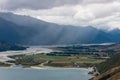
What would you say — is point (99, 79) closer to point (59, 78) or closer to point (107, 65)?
point (59, 78)

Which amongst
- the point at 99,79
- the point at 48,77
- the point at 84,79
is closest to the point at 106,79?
the point at 99,79

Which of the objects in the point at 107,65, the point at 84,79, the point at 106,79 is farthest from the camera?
the point at 107,65

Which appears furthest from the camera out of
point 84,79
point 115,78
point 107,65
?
point 107,65

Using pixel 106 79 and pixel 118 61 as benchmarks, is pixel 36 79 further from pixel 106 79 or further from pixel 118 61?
pixel 106 79

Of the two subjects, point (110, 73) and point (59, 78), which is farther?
point (59, 78)

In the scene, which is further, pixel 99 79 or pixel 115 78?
pixel 99 79

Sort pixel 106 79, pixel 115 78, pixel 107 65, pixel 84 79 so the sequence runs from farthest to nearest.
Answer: pixel 107 65 < pixel 84 79 < pixel 106 79 < pixel 115 78

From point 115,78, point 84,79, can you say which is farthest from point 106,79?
point 84,79
